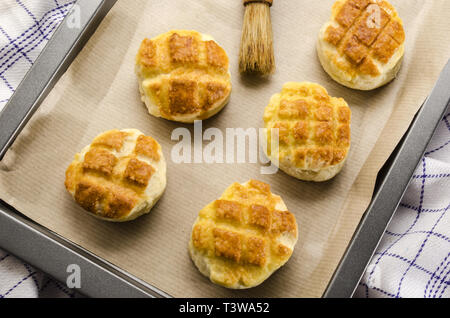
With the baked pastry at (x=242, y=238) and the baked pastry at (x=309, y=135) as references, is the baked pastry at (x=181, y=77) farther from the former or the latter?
the baked pastry at (x=242, y=238)

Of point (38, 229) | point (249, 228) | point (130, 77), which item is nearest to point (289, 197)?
point (249, 228)

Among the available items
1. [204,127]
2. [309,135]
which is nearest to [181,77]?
[204,127]

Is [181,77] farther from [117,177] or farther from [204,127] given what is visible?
[117,177]

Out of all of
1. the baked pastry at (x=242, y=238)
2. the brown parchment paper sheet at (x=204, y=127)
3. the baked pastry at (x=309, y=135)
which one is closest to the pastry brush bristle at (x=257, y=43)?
the brown parchment paper sheet at (x=204, y=127)

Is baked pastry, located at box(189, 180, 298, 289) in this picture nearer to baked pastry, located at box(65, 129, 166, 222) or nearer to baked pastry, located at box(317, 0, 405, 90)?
baked pastry, located at box(65, 129, 166, 222)

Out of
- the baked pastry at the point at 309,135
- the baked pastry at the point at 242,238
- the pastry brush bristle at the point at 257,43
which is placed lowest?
the baked pastry at the point at 242,238

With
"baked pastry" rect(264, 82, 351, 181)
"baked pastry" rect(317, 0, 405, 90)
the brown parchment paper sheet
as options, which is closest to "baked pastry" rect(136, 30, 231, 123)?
the brown parchment paper sheet

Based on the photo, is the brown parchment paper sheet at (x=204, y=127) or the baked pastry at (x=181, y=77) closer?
the brown parchment paper sheet at (x=204, y=127)

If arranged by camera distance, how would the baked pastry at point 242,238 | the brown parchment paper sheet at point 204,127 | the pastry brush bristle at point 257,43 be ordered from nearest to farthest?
1. the baked pastry at point 242,238
2. the brown parchment paper sheet at point 204,127
3. the pastry brush bristle at point 257,43
